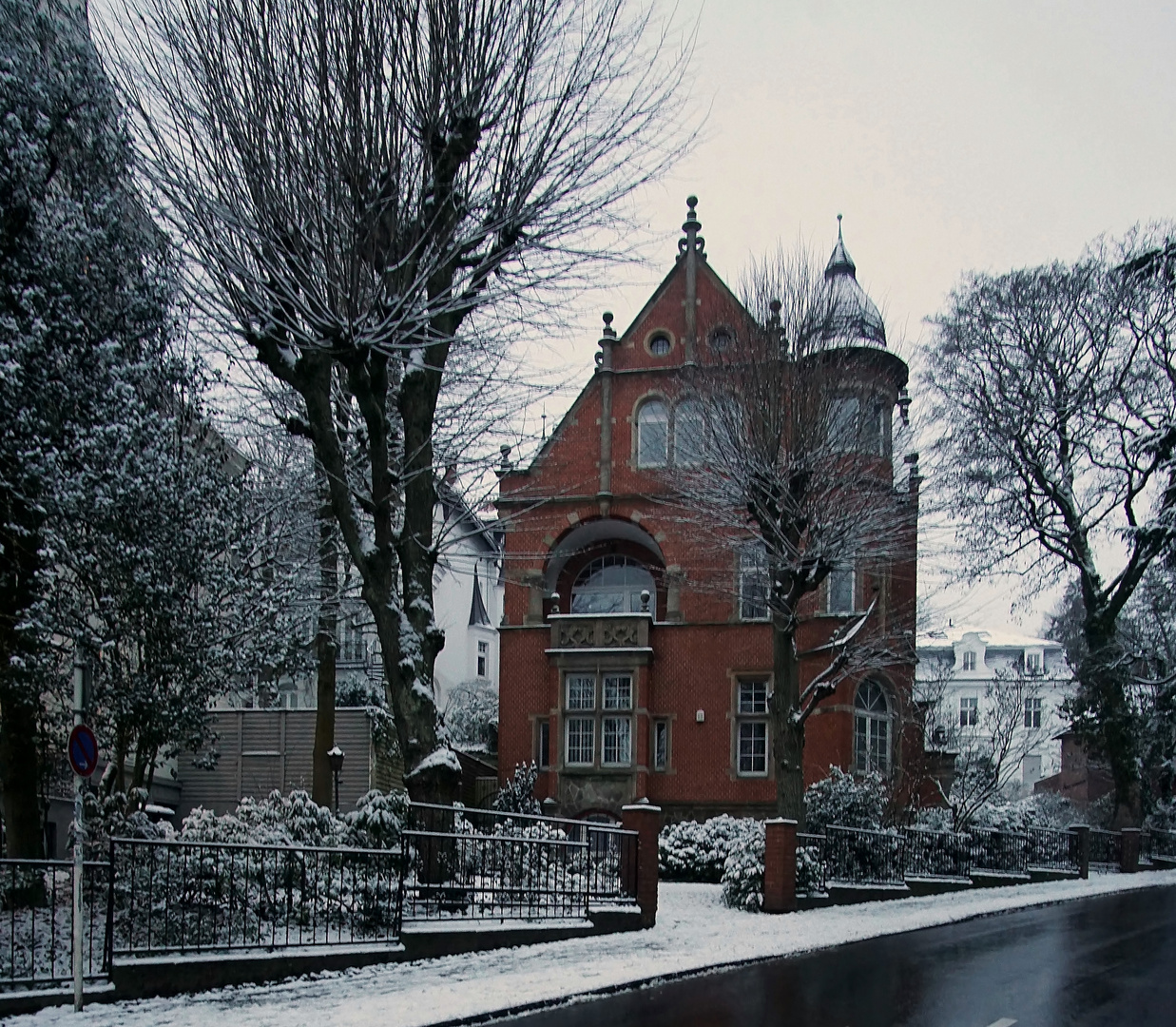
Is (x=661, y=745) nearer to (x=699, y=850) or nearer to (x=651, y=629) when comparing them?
(x=651, y=629)

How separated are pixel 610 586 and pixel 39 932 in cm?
2433

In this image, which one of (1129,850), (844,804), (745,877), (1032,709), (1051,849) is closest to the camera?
(745,877)

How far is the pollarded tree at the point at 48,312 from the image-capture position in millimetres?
12133

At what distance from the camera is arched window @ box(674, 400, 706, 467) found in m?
23.2

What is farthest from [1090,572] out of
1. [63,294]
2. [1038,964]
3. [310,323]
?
[63,294]

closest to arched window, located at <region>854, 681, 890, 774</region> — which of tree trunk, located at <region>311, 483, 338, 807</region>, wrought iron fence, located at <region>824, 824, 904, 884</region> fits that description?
wrought iron fence, located at <region>824, 824, 904, 884</region>

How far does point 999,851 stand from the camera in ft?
82.1

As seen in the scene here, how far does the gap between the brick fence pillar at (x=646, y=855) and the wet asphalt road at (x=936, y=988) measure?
102 inches

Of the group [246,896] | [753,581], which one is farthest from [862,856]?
[246,896]

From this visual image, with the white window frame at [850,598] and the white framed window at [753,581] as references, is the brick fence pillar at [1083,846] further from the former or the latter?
the white framed window at [753,581]

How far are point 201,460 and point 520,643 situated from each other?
758 inches

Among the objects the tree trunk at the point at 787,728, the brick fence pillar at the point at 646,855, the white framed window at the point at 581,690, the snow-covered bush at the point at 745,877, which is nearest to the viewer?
the brick fence pillar at the point at 646,855

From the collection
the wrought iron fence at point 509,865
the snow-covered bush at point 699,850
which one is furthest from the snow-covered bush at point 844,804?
the wrought iron fence at point 509,865

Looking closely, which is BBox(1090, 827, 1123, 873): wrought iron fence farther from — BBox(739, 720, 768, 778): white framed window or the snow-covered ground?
the snow-covered ground
